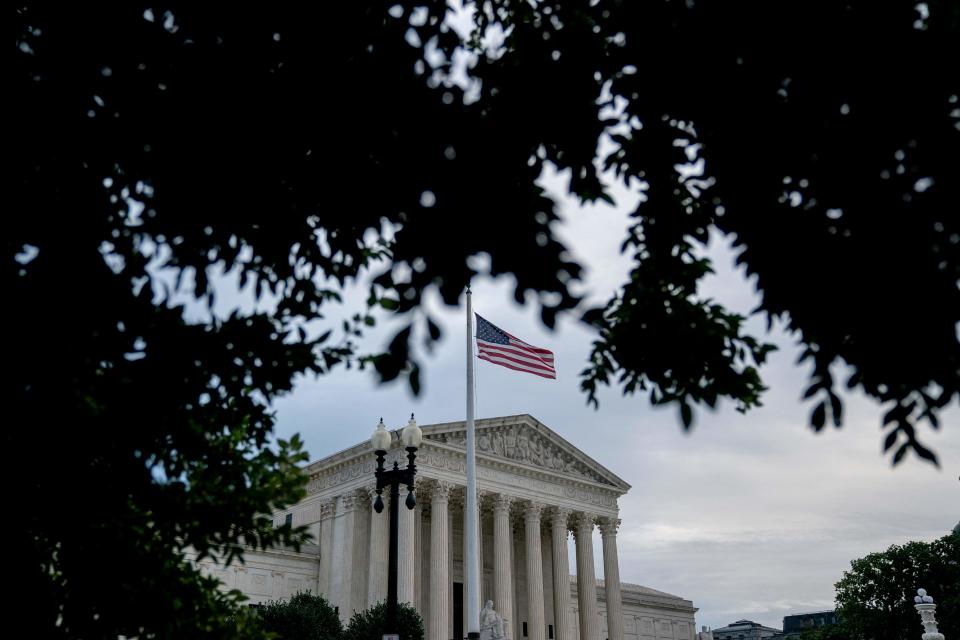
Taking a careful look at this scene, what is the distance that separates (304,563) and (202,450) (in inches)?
1811

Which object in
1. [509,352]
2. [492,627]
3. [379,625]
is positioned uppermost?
[509,352]

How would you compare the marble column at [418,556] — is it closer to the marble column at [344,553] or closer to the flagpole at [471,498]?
the marble column at [344,553]

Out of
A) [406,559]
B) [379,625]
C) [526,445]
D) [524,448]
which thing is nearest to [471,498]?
[379,625]

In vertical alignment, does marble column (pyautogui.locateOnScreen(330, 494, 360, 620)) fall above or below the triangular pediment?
below

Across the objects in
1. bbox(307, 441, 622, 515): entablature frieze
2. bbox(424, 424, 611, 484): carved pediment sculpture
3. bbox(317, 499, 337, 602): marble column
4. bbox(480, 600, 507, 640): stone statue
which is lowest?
bbox(480, 600, 507, 640): stone statue

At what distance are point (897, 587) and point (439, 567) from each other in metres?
45.9

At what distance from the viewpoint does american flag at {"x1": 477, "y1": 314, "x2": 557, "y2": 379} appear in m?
32.4

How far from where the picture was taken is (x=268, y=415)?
9.80m

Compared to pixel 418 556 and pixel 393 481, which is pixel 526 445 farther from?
pixel 393 481

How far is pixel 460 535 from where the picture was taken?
5681cm

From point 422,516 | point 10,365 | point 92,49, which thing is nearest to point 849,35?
point 92,49

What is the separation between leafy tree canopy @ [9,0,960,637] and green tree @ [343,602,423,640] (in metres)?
31.6

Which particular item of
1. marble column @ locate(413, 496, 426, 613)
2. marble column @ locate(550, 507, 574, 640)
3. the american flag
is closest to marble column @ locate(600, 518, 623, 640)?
marble column @ locate(550, 507, 574, 640)

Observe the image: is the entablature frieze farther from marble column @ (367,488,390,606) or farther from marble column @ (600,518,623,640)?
marble column @ (367,488,390,606)
